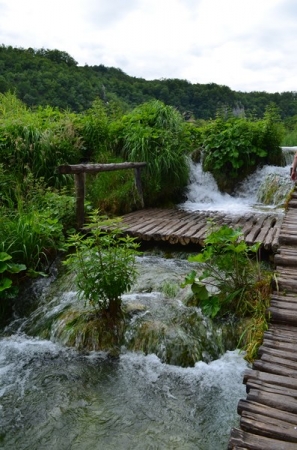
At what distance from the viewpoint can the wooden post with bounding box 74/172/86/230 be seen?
6.03 m

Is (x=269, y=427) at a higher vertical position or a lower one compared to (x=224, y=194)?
lower

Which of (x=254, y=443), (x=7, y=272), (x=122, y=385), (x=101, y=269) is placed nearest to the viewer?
(x=254, y=443)

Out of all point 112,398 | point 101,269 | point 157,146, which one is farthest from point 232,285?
point 157,146

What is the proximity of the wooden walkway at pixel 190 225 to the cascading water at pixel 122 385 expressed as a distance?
124 cm

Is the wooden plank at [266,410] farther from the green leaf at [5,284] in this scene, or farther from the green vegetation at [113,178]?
the green leaf at [5,284]

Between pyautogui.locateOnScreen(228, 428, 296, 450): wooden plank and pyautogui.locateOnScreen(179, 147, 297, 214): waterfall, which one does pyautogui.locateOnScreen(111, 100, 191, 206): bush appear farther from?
pyautogui.locateOnScreen(228, 428, 296, 450): wooden plank

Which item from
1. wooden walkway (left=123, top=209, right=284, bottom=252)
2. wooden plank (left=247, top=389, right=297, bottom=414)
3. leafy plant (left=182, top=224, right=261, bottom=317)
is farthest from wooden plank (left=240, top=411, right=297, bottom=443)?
wooden walkway (left=123, top=209, right=284, bottom=252)

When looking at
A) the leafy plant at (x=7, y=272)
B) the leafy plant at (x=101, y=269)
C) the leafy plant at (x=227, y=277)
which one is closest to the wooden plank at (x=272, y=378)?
the leafy plant at (x=227, y=277)

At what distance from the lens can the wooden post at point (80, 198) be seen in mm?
6027

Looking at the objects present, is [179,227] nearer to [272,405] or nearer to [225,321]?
[225,321]

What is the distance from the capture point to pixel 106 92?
19625 millimetres

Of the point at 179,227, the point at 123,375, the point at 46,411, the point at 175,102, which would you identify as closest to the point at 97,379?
the point at 123,375

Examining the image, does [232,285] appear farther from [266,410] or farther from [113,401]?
[266,410]

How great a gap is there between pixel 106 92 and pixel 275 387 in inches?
759
